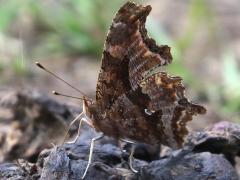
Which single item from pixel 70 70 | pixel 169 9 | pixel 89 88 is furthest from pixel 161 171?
pixel 169 9

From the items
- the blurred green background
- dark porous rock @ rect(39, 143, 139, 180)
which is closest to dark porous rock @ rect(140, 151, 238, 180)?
dark porous rock @ rect(39, 143, 139, 180)

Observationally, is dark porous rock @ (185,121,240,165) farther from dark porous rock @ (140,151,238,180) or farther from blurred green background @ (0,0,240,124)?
blurred green background @ (0,0,240,124)

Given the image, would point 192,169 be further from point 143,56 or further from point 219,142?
point 143,56

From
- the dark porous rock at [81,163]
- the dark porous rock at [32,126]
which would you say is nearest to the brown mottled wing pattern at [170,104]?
the dark porous rock at [81,163]

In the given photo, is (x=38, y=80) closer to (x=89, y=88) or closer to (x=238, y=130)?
(x=89, y=88)

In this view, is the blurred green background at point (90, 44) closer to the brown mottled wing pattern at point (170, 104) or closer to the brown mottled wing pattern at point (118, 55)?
the brown mottled wing pattern at point (170, 104)

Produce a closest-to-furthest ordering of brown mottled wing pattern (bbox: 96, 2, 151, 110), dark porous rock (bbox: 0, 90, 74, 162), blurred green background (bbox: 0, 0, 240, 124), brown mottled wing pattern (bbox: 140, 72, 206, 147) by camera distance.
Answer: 1. brown mottled wing pattern (bbox: 96, 2, 151, 110)
2. brown mottled wing pattern (bbox: 140, 72, 206, 147)
3. dark porous rock (bbox: 0, 90, 74, 162)
4. blurred green background (bbox: 0, 0, 240, 124)

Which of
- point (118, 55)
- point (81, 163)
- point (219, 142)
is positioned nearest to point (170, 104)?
point (219, 142)
